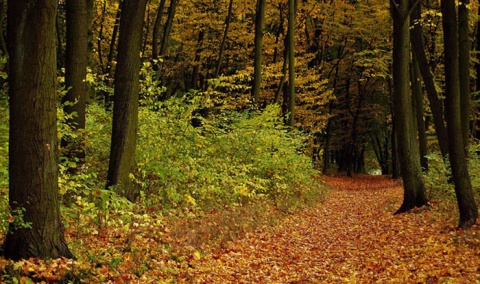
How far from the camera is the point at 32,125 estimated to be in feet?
16.1

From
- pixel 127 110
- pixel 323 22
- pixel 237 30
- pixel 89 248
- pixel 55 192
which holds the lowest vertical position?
pixel 89 248

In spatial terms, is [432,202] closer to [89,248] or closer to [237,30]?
[89,248]

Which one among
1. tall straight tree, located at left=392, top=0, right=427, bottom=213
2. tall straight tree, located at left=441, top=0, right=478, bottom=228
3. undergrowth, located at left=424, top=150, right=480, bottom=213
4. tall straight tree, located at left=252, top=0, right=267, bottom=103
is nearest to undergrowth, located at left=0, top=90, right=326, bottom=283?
tall straight tree, located at left=252, top=0, right=267, bottom=103

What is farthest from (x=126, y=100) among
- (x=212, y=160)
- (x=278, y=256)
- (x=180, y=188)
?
(x=278, y=256)

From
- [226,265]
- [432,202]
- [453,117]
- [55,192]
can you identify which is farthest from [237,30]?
[55,192]

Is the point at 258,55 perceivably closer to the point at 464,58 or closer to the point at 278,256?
the point at 464,58

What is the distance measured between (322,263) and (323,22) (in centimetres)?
2314

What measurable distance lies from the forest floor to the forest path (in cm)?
2

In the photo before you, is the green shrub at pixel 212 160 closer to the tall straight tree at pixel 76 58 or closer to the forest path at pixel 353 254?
the forest path at pixel 353 254

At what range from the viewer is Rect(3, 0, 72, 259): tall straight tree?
4887mm

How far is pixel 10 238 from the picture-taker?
201 inches

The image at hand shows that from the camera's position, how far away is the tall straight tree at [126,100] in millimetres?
8555

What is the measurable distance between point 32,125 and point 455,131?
27.1 feet

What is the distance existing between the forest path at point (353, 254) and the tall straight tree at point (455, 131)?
0.55m
